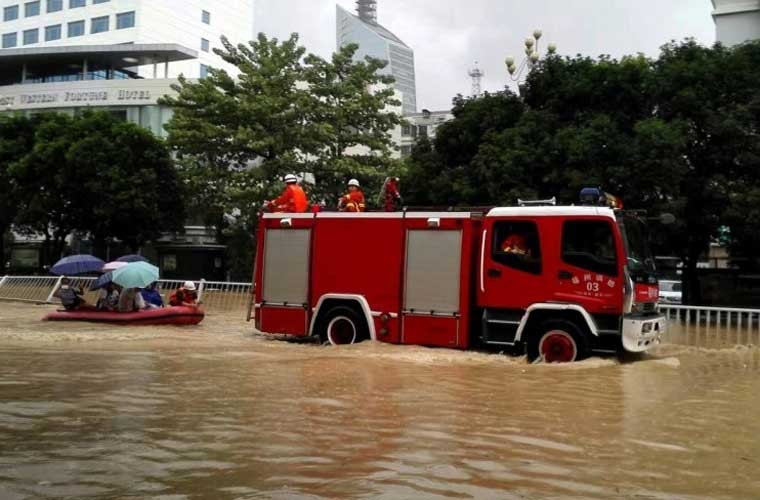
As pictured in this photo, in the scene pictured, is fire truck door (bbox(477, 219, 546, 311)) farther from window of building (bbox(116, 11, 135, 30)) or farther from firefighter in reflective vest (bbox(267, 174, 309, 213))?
window of building (bbox(116, 11, 135, 30))

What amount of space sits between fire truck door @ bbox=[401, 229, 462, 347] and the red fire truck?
17mm

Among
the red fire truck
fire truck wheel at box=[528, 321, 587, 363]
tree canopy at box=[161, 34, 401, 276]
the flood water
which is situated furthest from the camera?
tree canopy at box=[161, 34, 401, 276]

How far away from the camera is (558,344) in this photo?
11094 millimetres

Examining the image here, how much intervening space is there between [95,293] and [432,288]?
15256 millimetres

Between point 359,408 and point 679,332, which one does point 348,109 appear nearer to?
point 679,332

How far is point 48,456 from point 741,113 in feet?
69.6

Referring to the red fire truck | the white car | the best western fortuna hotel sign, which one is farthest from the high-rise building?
the red fire truck

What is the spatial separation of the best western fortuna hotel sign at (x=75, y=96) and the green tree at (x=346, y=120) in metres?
19.2

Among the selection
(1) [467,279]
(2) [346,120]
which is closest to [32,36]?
(2) [346,120]

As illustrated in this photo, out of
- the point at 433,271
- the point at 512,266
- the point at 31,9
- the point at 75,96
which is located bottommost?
the point at 433,271

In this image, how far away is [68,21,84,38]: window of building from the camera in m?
66.8

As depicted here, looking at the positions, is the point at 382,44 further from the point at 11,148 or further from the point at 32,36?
the point at 11,148

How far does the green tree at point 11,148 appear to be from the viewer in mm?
34594

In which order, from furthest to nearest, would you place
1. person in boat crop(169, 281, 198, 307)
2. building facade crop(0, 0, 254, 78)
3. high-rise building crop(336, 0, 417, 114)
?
high-rise building crop(336, 0, 417, 114) → building facade crop(0, 0, 254, 78) → person in boat crop(169, 281, 198, 307)
